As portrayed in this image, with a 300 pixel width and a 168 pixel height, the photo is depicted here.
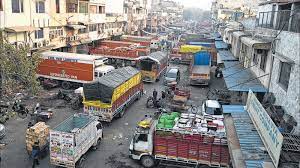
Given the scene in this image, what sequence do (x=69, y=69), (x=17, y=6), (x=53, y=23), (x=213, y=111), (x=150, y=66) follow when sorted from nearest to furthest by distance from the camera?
(x=213, y=111) < (x=17, y=6) < (x=69, y=69) < (x=150, y=66) < (x=53, y=23)

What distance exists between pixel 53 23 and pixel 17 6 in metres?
6.61

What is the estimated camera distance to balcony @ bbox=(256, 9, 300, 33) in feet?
44.9

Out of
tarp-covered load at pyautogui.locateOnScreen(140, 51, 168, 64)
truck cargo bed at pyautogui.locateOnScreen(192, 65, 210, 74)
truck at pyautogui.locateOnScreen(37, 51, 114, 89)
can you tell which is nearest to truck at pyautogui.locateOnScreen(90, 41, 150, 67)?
tarp-covered load at pyautogui.locateOnScreen(140, 51, 168, 64)

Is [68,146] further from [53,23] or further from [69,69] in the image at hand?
[53,23]

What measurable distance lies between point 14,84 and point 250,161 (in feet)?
40.2

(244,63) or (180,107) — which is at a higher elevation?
(244,63)

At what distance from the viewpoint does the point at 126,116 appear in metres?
21.4

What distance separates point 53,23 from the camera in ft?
108

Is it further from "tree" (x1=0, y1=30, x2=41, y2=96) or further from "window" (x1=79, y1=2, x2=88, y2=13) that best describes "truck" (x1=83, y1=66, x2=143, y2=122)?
"window" (x1=79, y1=2, x2=88, y2=13)

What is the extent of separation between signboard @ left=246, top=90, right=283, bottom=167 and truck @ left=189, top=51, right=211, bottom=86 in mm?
16489

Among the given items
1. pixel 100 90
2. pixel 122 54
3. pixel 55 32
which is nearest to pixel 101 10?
pixel 122 54

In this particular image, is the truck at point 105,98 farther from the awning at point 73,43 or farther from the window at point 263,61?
the awning at point 73,43

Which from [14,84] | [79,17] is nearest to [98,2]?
[79,17]

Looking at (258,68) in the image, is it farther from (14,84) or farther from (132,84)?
(14,84)
